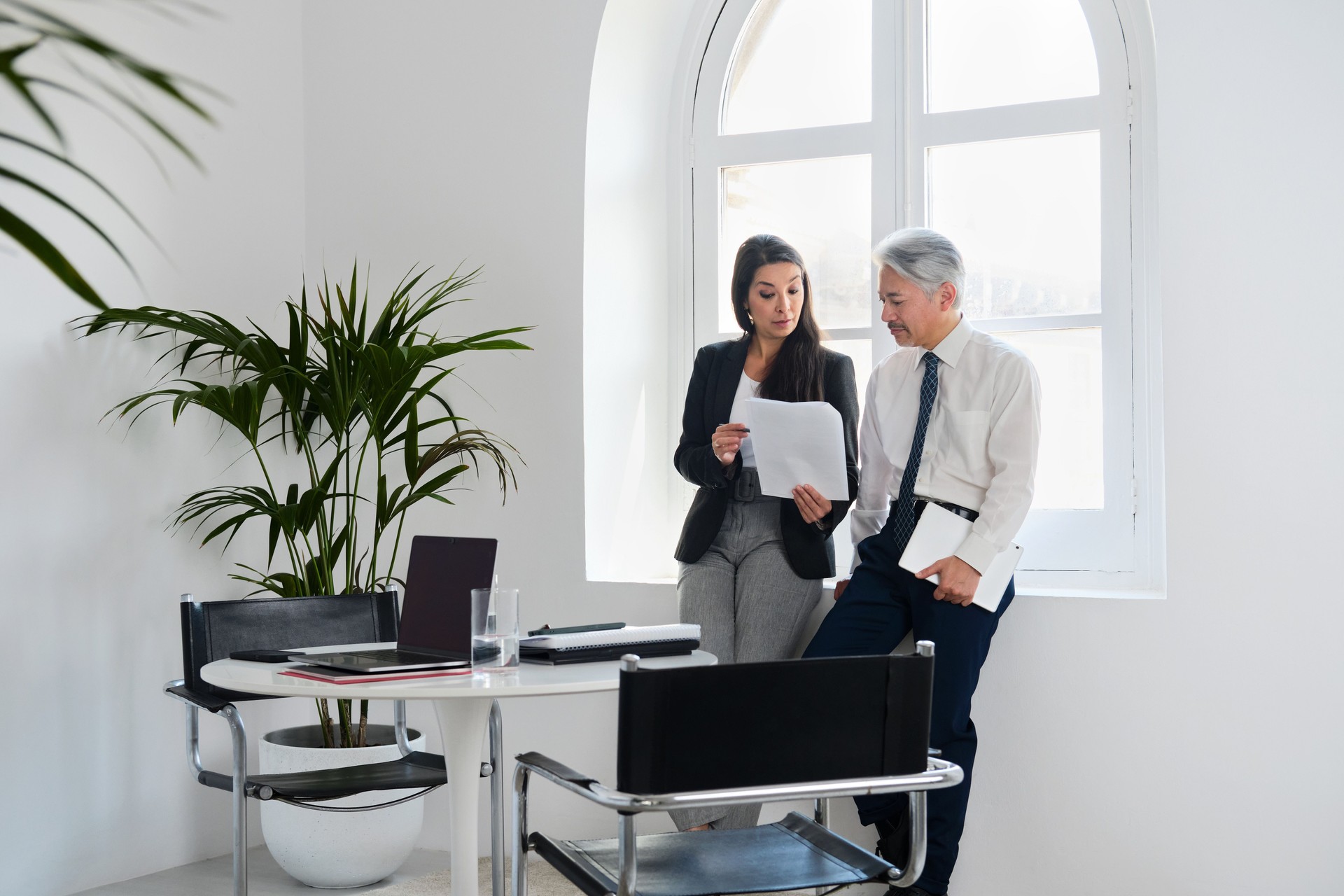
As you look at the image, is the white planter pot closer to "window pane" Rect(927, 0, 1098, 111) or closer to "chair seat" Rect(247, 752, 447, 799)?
"chair seat" Rect(247, 752, 447, 799)

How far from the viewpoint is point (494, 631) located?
2.01m

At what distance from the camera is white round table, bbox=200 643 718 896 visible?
1787 millimetres

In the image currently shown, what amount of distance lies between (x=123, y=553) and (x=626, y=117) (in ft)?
6.80

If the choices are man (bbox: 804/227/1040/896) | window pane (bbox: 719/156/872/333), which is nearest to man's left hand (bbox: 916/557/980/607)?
man (bbox: 804/227/1040/896)

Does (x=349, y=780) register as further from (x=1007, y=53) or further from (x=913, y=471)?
(x=1007, y=53)

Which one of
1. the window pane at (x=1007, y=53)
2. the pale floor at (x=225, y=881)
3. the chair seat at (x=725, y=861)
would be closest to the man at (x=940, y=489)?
the window pane at (x=1007, y=53)

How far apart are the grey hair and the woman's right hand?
589 millimetres

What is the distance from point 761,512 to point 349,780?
1.31 m

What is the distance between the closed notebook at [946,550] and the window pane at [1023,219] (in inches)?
32.9

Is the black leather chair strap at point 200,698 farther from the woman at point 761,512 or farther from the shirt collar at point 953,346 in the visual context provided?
the shirt collar at point 953,346

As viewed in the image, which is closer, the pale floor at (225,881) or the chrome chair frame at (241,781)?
the chrome chair frame at (241,781)

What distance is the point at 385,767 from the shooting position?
270 cm

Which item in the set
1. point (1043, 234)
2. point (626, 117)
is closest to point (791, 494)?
point (1043, 234)

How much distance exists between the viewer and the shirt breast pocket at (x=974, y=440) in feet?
9.57
